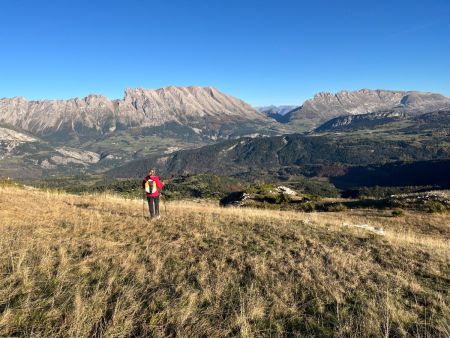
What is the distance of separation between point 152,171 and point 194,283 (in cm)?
1134

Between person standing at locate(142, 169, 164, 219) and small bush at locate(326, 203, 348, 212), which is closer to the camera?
person standing at locate(142, 169, 164, 219)

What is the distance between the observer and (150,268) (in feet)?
34.6

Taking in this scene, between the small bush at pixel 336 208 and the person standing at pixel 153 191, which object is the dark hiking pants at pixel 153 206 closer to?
the person standing at pixel 153 191

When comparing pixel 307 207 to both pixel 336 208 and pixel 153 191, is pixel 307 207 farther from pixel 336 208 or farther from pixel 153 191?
pixel 153 191

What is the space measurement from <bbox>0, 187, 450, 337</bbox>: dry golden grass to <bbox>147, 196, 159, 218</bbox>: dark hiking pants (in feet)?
6.86

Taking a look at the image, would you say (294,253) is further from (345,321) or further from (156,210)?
(156,210)

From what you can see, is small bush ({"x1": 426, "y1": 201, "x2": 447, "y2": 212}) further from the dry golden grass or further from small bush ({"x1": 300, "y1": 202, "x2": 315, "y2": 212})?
the dry golden grass

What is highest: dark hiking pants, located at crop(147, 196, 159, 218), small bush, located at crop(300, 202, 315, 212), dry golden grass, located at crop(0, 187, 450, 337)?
dark hiking pants, located at crop(147, 196, 159, 218)

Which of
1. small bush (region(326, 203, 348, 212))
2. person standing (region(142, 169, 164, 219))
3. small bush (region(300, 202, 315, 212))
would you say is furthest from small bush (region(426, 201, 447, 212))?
person standing (region(142, 169, 164, 219))

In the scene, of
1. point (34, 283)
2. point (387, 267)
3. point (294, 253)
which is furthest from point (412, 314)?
point (34, 283)

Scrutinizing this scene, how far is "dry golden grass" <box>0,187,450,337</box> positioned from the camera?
7289 millimetres

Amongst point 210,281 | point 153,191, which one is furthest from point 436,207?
point 210,281

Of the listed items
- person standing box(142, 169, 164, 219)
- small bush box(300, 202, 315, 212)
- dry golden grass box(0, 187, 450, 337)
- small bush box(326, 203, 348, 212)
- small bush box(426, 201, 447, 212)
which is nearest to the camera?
dry golden grass box(0, 187, 450, 337)

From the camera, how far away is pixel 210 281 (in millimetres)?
9766
